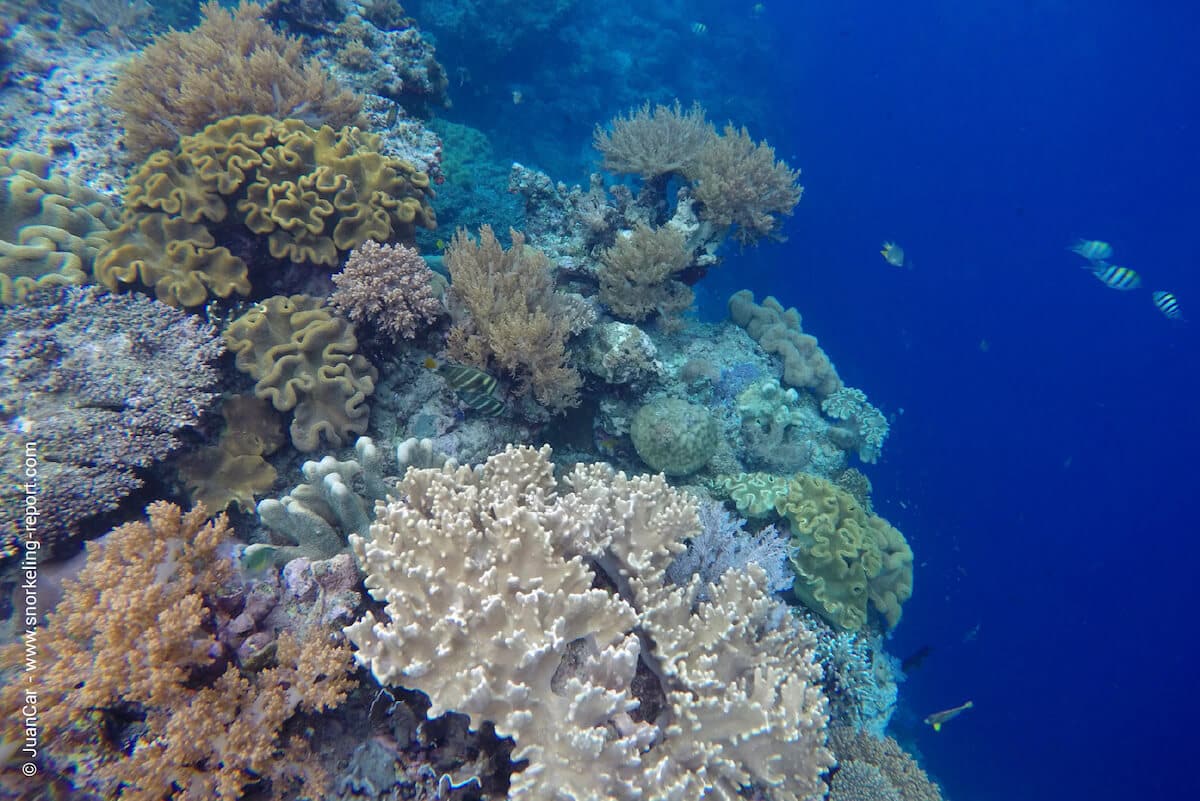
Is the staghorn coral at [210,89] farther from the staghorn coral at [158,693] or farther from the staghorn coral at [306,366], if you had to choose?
the staghorn coral at [158,693]

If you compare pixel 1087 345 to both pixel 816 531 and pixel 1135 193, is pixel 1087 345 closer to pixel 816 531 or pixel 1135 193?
pixel 1135 193

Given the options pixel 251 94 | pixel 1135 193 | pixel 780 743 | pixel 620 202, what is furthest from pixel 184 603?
pixel 1135 193

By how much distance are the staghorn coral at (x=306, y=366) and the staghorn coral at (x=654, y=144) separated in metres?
4.53

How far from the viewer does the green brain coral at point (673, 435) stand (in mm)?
5703

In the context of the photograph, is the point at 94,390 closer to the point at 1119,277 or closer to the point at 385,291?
the point at 385,291

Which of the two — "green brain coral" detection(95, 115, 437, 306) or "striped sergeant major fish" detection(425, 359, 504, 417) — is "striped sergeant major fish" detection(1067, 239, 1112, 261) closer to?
"striped sergeant major fish" detection(425, 359, 504, 417)

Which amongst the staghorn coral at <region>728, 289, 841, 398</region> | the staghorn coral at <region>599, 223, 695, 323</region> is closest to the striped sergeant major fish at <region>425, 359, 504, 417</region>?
the staghorn coral at <region>599, 223, 695, 323</region>

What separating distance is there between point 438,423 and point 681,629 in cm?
288

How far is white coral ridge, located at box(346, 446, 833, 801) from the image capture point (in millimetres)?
2244

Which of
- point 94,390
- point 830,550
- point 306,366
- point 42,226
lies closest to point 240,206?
point 42,226

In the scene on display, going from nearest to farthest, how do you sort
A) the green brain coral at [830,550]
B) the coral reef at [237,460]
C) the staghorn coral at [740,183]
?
the coral reef at [237,460] < the green brain coral at [830,550] < the staghorn coral at [740,183]

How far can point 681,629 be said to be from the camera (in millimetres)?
2779

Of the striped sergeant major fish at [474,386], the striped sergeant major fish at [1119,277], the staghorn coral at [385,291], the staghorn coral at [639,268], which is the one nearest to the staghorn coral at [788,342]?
the staghorn coral at [639,268]

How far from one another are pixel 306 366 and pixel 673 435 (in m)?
3.63
